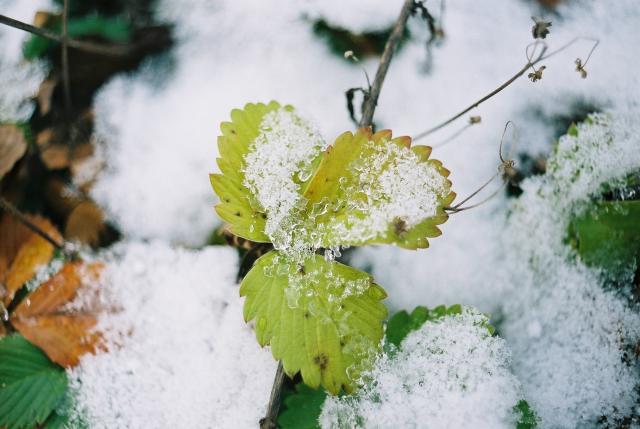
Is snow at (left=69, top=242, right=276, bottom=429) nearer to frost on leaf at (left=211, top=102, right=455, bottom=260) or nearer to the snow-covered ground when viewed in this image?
the snow-covered ground

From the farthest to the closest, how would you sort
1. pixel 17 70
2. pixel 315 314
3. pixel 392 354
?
1. pixel 17 70
2. pixel 392 354
3. pixel 315 314

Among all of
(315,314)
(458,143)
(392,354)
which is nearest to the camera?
(315,314)

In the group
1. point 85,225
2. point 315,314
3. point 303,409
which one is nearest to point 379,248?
point 315,314

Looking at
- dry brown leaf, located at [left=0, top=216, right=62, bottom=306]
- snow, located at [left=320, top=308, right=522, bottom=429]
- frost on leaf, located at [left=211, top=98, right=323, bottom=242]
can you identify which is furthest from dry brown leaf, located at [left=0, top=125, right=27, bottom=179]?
snow, located at [left=320, top=308, right=522, bottom=429]

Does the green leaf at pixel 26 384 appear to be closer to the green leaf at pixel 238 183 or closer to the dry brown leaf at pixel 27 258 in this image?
the dry brown leaf at pixel 27 258

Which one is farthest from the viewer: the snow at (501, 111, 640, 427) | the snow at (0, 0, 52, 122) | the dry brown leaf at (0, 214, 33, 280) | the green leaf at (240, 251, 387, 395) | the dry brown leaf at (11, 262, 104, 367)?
the snow at (0, 0, 52, 122)

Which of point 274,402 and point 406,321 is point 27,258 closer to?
point 274,402
